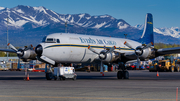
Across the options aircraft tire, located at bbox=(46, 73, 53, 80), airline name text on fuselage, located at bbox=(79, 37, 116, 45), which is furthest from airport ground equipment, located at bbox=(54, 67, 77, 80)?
airline name text on fuselage, located at bbox=(79, 37, 116, 45)

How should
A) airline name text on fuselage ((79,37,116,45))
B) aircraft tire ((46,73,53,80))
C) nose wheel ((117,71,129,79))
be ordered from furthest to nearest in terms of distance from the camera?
airline name text on fuselage ((79,37,116,45))
nose wheel ((117,71,129,79))
aircraft tire ((46,73,53,80))

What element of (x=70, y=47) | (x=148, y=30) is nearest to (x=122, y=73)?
(x=70, y=47)

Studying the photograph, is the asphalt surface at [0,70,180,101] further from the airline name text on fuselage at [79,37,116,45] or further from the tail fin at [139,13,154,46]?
the tail fin at [139,13,154,46]

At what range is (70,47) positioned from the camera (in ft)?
94.5

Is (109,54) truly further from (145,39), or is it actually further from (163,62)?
(163,62)

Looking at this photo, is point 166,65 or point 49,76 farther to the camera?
point 166,65

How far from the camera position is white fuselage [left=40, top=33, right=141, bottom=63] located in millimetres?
27569

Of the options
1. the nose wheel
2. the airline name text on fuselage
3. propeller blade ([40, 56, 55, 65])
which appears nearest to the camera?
propeller blade ([40, 56, 55, 65])

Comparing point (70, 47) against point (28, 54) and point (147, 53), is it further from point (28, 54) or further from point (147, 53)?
point (147, 53)

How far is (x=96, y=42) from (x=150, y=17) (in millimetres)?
11954

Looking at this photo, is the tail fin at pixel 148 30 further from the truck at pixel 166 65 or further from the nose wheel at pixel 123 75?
the truck at pixel 166 65

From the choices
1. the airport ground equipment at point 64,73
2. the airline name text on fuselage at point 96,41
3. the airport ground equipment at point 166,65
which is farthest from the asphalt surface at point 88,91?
the airport ground equipment at point 166,65

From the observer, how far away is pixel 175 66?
205 ft

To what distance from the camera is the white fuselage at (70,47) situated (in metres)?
27.6
